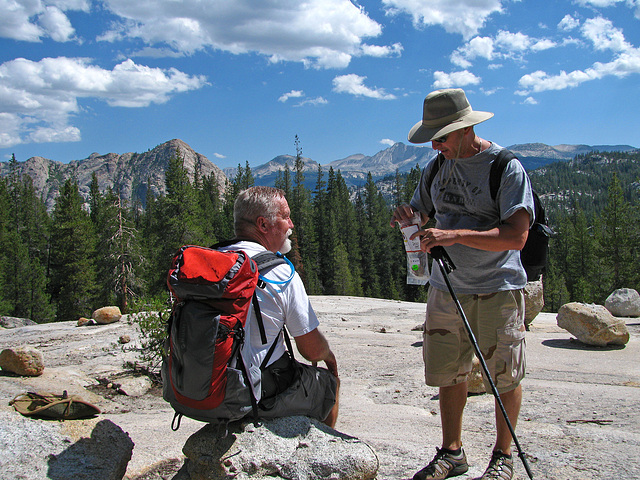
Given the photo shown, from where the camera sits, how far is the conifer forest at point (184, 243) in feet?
105

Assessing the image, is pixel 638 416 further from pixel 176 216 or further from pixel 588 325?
pixel 176 216

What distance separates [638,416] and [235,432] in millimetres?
3866

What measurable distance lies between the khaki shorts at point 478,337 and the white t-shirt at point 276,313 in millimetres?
876

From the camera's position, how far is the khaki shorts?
2.89 m

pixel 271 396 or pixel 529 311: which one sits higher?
pixel 271 396

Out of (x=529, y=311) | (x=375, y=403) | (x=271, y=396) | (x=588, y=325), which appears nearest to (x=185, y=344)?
(x=271, y=396)

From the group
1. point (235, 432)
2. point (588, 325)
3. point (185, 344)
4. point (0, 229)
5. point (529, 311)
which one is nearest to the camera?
point (185, 344)

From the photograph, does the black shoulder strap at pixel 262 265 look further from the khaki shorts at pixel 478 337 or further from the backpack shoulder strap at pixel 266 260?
the khaki shorts at pixel 478 337

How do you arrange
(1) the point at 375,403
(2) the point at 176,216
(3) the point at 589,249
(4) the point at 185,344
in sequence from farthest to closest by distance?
(3) the point at 589,249
(2) the point at 176,216
(1) the point at 375,403
(4) the point at 185,344

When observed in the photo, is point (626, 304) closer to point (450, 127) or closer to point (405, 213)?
point (405, 213)

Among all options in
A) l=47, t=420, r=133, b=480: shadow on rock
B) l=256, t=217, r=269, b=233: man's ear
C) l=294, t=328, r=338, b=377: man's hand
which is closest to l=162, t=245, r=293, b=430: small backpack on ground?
l=294, t=328, r=338, b=377: man's hand

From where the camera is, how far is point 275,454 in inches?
103

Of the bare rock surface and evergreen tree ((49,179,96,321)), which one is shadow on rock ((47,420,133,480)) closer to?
the bare rock surface

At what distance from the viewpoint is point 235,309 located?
91.5 inches
